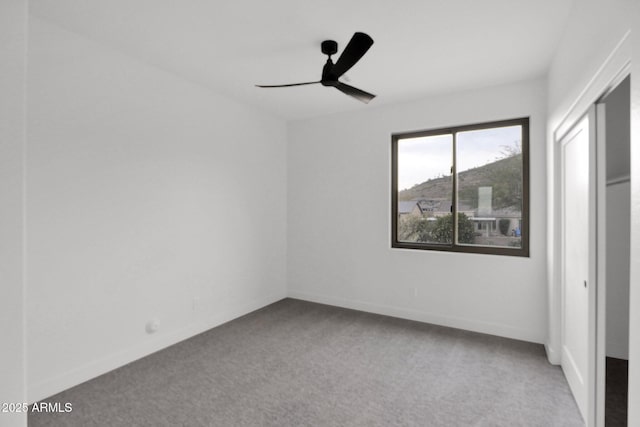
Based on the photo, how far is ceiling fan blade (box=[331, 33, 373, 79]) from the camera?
1.94 m

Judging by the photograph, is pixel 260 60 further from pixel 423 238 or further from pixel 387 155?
pixel 423 238

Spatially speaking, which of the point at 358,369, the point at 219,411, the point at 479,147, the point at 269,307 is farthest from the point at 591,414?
the point at 269,307

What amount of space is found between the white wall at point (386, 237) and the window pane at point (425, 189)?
205 millimetres

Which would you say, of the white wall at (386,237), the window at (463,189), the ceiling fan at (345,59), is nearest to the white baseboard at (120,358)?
the white wall at (386,237)

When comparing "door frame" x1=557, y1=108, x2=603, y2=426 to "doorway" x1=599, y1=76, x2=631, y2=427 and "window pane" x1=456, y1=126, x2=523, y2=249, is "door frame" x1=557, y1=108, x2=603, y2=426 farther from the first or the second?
"window pane" x1=456, y1=126, x2=523, y2=249

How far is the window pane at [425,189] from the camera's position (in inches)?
149

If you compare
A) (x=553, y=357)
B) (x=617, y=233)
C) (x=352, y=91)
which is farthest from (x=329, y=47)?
(x=553, y=357)

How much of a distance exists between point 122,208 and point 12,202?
1.41 meters

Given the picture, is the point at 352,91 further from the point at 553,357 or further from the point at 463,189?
the point at 553,357

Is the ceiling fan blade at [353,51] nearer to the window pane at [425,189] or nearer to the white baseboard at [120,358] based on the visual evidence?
the window pane at [425,189]

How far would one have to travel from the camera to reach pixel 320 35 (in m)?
2.43

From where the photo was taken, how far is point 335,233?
4.38m

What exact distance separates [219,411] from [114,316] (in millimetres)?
1242

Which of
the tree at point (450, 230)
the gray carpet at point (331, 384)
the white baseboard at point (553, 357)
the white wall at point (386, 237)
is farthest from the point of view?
the tree at point (450, 230)
